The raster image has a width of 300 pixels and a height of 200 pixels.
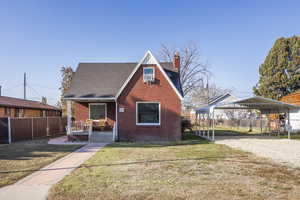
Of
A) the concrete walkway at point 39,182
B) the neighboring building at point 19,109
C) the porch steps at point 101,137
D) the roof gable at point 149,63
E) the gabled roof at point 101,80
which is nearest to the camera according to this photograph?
the concrete walkway at point 39,182

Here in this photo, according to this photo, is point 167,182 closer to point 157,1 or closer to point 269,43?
point 157,1

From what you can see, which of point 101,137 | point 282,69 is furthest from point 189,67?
point 101,137

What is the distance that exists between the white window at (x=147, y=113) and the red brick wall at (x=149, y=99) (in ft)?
0.91

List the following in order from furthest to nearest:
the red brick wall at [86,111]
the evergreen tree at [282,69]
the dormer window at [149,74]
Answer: the evergreen tree at [282,69] < the red brick wall at [86,111] < the dormer window at [149,74]

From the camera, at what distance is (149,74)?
14375 mm

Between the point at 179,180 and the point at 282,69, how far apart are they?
31.7 m

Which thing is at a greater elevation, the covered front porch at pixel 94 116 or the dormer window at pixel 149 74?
the dormer window at pixel 149 74

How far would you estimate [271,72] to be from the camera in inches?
1233

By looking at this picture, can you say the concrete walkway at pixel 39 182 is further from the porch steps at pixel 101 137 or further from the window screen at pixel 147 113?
the window screen at pixel 147 113

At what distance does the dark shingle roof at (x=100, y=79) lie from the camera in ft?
49.0

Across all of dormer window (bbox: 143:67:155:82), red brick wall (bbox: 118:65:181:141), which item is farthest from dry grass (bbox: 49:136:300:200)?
dormer window (bbox: 143:67:155:82)

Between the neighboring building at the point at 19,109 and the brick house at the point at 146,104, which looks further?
the neighboring building at the point at 19,109

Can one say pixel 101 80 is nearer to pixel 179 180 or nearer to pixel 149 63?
pixel 149 63

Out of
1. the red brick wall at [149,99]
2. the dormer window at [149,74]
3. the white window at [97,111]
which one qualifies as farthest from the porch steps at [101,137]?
the dormer window at [149,74]
